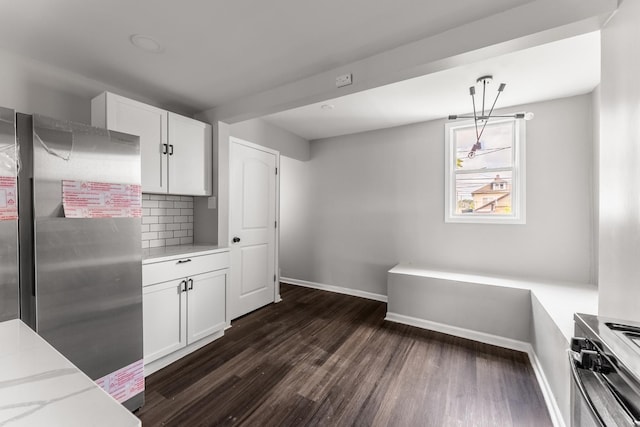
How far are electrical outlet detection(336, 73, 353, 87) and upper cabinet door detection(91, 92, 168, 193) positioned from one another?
1.56m

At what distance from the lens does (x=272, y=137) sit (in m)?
3.71

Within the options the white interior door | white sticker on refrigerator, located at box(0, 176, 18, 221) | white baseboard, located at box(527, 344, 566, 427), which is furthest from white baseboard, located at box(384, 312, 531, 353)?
white sticker on refrigerator, located at box(0, 176, 18, 221)

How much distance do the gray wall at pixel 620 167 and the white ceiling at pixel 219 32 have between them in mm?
472

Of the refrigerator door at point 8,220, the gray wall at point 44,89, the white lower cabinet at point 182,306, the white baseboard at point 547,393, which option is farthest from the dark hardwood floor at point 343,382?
the gray wall at point 44,89

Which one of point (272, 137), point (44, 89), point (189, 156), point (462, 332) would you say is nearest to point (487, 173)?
point (462, 332)

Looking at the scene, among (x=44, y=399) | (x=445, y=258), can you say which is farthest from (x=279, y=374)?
(x=445, y=258)

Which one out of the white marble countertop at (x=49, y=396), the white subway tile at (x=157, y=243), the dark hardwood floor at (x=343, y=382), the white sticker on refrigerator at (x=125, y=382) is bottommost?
the dark hardwood floor at (x=343, y=382)

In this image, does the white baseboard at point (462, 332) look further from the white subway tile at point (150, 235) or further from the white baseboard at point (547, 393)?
the white subway tile at point (150, 235)

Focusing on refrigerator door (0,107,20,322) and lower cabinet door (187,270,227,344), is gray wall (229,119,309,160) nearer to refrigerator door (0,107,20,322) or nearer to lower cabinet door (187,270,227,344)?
lower cabinet door (187,270,227,344)

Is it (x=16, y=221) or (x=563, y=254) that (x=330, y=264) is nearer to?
(x=563, y=254)

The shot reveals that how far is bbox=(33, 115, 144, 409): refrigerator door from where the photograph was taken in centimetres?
139

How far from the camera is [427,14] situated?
1510mm

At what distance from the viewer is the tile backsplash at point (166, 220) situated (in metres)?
2.58

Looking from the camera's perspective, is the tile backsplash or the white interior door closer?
the tile backsplash
